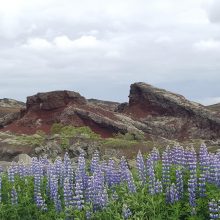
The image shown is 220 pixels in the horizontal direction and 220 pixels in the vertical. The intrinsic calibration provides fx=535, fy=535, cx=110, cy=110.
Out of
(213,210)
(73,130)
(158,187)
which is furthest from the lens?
(73,130)

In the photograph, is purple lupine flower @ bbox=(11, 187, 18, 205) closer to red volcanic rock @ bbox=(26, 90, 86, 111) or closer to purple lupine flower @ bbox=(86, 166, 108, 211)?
purple lupine flower @ bbox=(86, 166, 108, 211)

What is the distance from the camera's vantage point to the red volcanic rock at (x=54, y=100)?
4925cm

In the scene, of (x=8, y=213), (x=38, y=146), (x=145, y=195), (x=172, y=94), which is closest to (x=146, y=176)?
(x=145, y=195)

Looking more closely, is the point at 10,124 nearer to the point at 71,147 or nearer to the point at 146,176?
the point at 71,147

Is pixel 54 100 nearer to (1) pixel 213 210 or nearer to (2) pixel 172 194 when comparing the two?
(2) pixel 172 194

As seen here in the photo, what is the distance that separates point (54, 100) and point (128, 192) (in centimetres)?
3962

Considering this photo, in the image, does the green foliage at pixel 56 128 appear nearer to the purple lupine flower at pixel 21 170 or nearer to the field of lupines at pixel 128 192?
the purple lupine flower at pixel 21 170

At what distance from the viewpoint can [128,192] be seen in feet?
33.7

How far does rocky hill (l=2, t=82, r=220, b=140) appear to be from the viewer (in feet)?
148

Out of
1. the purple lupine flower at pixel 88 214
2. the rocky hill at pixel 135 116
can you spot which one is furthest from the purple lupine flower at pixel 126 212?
the rocky hill at pixel 135 116

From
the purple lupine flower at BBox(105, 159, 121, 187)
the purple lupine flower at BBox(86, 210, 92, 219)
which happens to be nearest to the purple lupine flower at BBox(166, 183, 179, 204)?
the purple lupine flower at BBox(86, 210, 92, 219)

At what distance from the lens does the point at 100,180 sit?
1054cm

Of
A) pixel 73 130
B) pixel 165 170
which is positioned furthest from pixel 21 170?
pixel 73 130

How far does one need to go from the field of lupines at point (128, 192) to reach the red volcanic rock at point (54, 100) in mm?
37047
